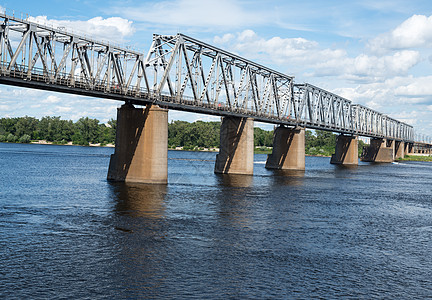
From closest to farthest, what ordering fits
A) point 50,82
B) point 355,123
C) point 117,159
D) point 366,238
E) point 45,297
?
point 45,297 < point 366,238 < point 50,82 < point 117,159 < point 355,123

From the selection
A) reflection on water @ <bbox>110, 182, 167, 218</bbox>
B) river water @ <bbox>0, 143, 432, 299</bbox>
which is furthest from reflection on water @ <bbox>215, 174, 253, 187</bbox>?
river water @ <bbox>0, 143, 432, 299</bbox>

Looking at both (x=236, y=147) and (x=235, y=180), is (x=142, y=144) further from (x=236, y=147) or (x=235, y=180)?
(x=236, y=147)

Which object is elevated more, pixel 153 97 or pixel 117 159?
pixel 153 97

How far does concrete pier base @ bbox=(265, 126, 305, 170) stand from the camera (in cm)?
11031

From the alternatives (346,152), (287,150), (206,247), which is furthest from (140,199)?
(346,152)

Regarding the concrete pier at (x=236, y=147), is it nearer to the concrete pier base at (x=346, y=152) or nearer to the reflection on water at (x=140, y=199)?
the reflection on water at (x=140, y=199)

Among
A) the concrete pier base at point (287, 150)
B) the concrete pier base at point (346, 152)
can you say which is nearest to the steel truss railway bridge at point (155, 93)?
the concrete pier base at point (287, 150)

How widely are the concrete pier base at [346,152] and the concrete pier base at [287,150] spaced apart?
55.9m

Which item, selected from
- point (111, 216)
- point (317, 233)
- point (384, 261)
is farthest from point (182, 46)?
point (384, 261)

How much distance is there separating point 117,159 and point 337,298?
45.5 m

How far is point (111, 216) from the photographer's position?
1547 inches

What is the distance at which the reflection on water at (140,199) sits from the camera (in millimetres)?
41763

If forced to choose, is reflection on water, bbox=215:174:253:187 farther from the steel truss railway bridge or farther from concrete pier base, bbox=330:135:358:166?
concrete pier base, bbox=330:135:358:166

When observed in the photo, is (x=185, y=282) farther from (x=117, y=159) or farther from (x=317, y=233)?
(x=117, y=159)
